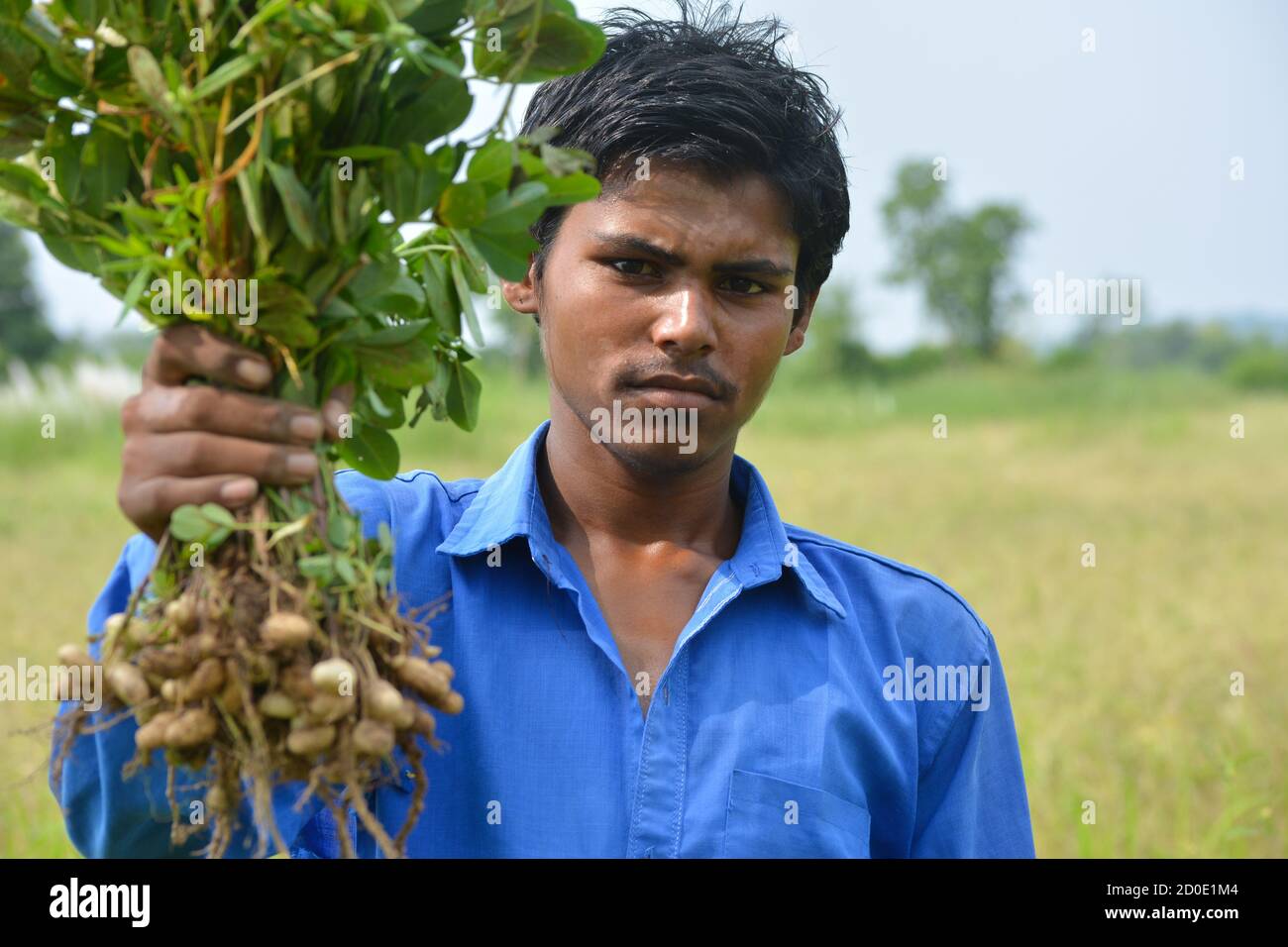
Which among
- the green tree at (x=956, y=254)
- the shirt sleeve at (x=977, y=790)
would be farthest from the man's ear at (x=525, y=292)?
the green tree at (x=956, y=254)

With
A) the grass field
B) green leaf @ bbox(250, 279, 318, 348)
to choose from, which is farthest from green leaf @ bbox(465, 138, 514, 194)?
the grass field

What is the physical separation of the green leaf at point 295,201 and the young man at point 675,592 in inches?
21.1

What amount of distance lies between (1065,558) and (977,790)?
7125 mm

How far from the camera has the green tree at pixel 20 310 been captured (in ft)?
66.6

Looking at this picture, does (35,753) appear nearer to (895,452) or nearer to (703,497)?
(703,497)

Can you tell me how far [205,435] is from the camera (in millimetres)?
1591

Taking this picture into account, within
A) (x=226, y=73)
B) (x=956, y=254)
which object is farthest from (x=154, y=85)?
(x=956, y=254)

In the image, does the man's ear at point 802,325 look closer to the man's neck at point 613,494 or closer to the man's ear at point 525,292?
the man's neck at point 613,494

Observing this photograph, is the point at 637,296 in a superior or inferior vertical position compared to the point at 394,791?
superior

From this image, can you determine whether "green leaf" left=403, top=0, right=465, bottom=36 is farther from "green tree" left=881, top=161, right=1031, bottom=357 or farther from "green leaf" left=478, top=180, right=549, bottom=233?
"green tree" left=881, top=161, right=1031, bottom=357

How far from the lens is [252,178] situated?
5.04 feet

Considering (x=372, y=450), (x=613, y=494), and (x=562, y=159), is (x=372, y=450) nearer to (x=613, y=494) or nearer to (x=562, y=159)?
(x=562, y=159)
